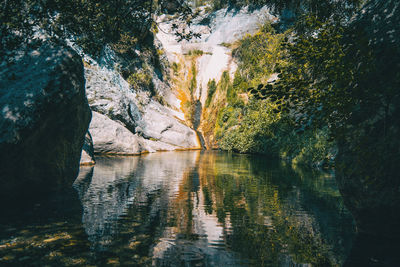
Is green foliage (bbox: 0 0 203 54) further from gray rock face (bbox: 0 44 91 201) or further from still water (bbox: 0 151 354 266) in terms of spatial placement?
still water (bbox: 0 151 354 266)

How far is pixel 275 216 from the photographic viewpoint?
7309 mm

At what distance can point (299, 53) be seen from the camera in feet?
14.3

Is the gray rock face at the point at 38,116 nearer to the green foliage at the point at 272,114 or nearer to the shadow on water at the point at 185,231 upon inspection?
the shadow on water at the point at 185,231

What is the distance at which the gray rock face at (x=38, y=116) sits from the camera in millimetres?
6430

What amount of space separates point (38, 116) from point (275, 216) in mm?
6279

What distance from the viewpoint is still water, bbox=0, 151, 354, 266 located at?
4558mm

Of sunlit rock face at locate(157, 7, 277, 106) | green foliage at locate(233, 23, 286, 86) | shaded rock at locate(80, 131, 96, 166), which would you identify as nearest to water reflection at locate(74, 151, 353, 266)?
shaded rock at locate(80, 131, 96, 166)

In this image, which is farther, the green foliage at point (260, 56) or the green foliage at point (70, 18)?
the green foliage at point (260, 56)

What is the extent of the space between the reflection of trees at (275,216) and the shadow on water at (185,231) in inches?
0.8

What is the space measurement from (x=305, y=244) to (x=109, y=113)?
25.7 m

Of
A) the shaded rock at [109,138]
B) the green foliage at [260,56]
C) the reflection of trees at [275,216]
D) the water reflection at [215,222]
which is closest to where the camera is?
the water reflection at [215,222]

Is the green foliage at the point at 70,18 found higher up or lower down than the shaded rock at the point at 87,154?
higher up

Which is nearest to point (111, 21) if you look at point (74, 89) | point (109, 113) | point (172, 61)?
point (74, 89)

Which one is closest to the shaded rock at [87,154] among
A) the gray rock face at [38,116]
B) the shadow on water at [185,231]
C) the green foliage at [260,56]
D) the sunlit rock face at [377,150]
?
the shadow on water at [185,231]
